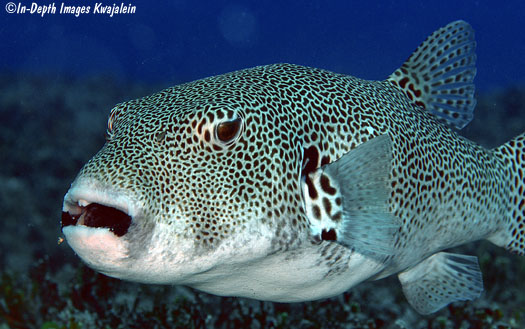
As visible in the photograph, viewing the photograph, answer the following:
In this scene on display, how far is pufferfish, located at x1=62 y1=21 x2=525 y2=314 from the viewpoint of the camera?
6.48 feet

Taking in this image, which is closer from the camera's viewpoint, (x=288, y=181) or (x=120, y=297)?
(x=288, y=181)

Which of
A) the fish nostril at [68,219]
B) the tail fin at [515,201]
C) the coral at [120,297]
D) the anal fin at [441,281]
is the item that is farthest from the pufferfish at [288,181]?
the coral at [120,297]

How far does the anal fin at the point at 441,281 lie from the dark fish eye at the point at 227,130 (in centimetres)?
242

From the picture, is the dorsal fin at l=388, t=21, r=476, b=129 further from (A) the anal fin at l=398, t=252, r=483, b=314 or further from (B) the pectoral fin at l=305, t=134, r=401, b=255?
(B) the pectoral fin at l=305, t=134, r=401, b=255

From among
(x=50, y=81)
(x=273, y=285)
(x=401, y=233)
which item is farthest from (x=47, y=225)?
(x=50, y=81)

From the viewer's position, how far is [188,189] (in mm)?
2072

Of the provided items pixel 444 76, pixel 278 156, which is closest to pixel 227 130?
pixel 278 156

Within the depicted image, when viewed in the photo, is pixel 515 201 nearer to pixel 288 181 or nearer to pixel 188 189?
pixel 288 181

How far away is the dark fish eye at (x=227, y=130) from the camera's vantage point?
2211 millimetres

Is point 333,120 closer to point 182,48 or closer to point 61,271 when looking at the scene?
point 61,271

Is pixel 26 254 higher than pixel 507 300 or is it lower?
higher

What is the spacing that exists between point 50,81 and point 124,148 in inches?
675

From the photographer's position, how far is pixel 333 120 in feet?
8.93

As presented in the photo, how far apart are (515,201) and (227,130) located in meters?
2.86
